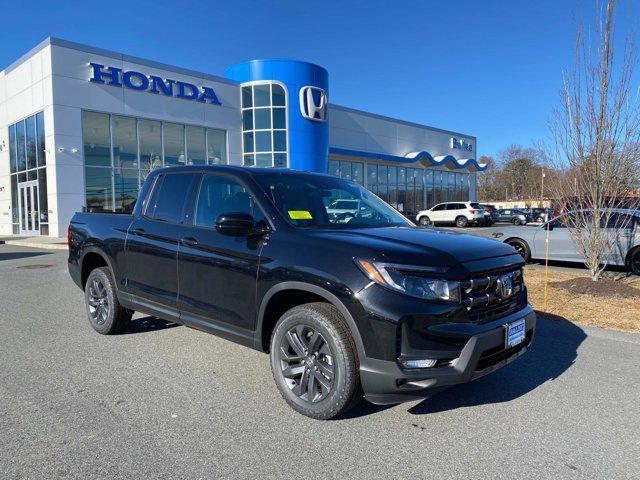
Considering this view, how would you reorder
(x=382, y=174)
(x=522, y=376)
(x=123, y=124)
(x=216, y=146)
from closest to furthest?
(x=522, y=376) < (x=123, y=124) < (x=216, y=146) < (x=382, y=174)

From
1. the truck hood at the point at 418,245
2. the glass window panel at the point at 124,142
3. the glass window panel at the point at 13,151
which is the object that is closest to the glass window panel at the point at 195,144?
the glass window panel at the point at 124,142

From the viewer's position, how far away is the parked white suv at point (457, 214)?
100ft

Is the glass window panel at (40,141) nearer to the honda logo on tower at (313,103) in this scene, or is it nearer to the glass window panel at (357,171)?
the honda logo on tower at (313,103)

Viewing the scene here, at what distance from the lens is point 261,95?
89.6ft

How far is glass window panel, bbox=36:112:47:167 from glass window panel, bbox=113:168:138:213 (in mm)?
3083

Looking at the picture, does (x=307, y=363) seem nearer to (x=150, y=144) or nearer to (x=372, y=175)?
(x=150, y=144)

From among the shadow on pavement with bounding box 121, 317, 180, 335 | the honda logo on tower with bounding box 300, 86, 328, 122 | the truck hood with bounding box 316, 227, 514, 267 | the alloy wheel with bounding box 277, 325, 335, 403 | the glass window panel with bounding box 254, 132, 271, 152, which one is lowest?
the shadow on pavement with bounding box 121, 317, 180, 335

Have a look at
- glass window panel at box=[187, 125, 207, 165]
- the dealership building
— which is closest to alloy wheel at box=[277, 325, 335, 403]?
the dealership building

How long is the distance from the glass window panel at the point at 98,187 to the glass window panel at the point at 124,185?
33cm

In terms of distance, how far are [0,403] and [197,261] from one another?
1.81 metres

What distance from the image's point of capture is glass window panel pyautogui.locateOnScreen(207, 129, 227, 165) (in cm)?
2601

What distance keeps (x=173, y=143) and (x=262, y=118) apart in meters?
5.44

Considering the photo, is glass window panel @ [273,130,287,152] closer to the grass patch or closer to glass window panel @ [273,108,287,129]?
glass window panel @ [273,108,287,129]

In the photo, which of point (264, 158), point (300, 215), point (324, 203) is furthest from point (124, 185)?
point (300, 215)
